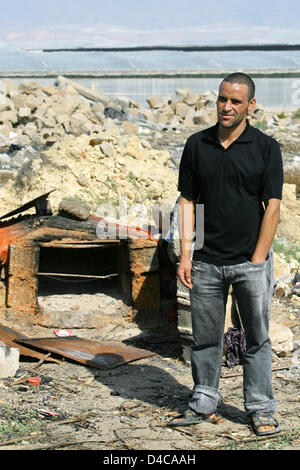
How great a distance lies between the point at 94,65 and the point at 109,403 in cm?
2893

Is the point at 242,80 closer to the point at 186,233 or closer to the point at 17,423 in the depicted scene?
the point at 186,233

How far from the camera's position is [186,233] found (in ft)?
15.1

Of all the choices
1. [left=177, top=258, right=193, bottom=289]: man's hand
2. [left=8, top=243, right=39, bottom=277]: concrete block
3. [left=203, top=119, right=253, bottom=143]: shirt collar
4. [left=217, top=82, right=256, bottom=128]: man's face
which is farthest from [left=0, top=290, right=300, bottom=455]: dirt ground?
[left=217, top=82, right=256, bottom=128]: man's face

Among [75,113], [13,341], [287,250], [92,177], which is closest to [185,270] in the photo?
[13,341]

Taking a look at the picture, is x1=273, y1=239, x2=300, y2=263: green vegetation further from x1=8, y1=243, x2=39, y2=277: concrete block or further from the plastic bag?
the plastic bag

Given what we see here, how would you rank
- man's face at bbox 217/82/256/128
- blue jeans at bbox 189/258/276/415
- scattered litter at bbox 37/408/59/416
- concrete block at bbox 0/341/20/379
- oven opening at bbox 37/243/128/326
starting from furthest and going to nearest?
Answer: oven opening at bbox 37/243/128/326, concrete block at bbox 0/341/20/379, scattered litter at bbox 37/408/59/416, blue jeans at bbox 189/258/276/415, man's face at bbox 217/82/256/128

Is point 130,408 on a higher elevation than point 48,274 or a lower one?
lower

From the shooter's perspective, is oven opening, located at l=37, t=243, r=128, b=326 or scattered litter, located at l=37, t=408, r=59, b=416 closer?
scattered litter, located at l=37, t=408, r=59, b=416

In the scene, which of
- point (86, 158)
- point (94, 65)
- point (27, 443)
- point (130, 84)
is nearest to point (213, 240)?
point (27, 443)

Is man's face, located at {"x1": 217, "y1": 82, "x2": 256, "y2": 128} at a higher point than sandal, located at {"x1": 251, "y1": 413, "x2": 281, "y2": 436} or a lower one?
higher

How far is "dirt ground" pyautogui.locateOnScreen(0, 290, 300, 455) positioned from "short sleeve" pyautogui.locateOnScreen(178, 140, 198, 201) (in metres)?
1.49

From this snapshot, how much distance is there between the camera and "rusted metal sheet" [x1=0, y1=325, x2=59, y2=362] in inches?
256

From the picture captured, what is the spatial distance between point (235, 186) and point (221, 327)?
90 centimetres

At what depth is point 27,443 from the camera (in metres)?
4.61
